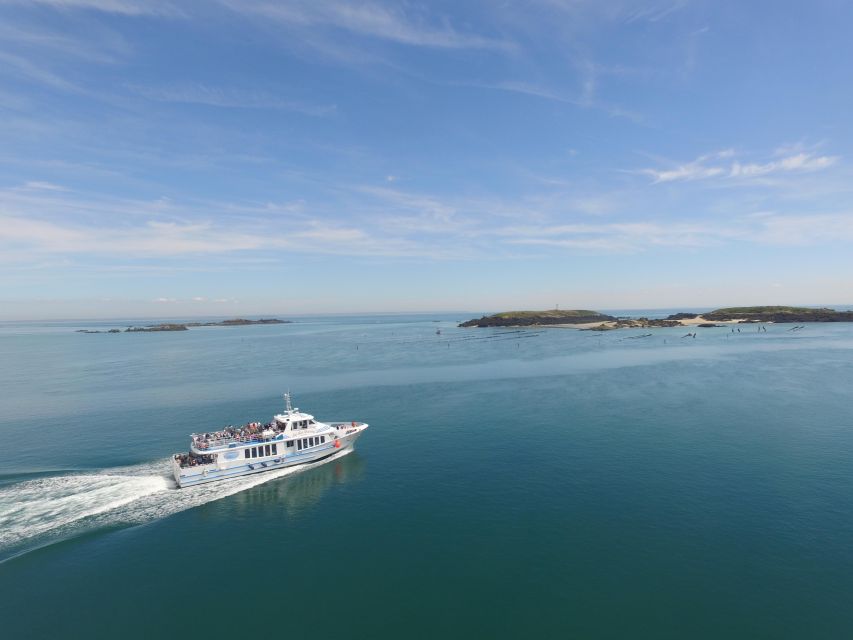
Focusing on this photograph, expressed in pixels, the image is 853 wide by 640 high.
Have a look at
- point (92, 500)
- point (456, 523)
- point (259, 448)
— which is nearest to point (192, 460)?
point (259, 448)

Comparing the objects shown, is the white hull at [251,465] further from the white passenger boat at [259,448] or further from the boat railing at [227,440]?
the boat railing at [227,440]

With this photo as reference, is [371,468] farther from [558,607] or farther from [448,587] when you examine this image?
[558,607]

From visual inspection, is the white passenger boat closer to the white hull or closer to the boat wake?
the white hull

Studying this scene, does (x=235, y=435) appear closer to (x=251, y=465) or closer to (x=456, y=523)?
(x=251, y=465)

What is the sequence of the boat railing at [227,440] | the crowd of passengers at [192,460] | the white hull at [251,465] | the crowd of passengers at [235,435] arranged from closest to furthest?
the white hull at [251,465]
the crowd of passengers at [192,460]
the boat railing at [227,440]
the crowd of passengers at [235,435]

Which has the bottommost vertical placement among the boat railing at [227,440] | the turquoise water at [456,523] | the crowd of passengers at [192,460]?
Result: the turquoise water at [456,523]

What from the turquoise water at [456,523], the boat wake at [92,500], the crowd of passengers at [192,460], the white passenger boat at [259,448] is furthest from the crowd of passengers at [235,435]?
the turquoise water at [456,523]
